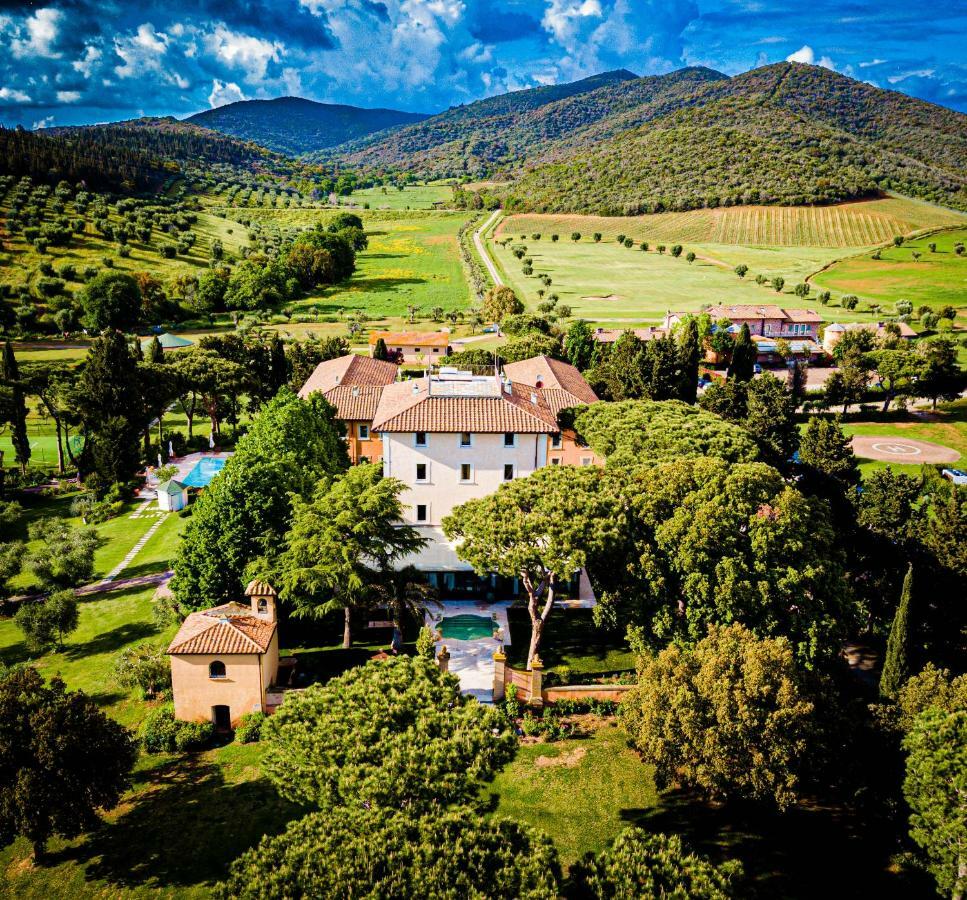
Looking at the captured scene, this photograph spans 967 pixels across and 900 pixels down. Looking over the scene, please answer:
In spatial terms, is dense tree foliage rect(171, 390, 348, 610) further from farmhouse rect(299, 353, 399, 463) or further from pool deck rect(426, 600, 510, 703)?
farmhouse rect(299, 353, 399, 463)

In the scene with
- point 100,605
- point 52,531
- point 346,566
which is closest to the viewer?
point 346,566

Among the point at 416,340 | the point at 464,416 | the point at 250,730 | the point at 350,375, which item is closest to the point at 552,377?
the point at 350,375

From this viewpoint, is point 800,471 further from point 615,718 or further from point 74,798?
point 74,798

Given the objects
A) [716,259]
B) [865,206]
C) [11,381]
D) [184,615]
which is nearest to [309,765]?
[184,615]

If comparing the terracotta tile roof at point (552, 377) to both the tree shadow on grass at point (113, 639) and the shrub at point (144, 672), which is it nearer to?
the tree shadow on grass at point (113, 639)

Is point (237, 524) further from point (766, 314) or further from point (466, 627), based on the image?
point (766, 314)

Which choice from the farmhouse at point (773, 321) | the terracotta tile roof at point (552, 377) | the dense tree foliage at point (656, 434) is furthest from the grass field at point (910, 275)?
the dense tree foliage at point (656, 434)
